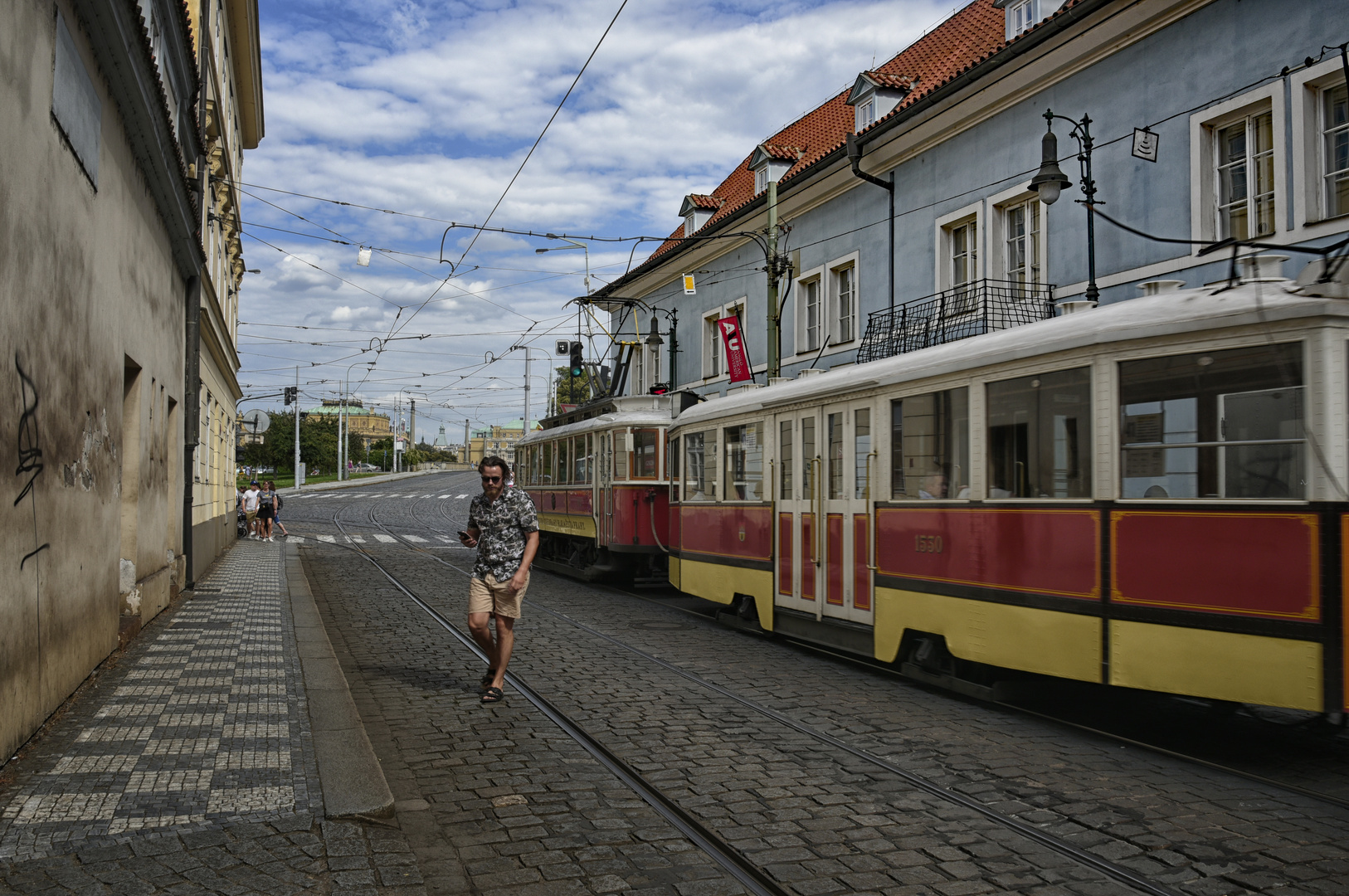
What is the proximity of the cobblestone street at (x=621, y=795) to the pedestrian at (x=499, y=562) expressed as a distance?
0.44 metres

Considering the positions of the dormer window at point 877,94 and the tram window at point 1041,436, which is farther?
the dormer window at point 877,94

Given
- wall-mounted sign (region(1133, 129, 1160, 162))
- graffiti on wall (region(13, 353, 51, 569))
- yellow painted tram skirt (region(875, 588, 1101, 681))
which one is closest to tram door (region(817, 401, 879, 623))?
yellow painted tram skirt (region(875, 588, 1101, 681))

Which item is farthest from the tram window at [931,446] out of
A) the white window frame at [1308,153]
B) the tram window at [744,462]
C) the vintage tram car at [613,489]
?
the vintage tram car at [613,489]

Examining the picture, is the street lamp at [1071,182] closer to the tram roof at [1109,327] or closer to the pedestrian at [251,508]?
the tram roof at [1109,327]

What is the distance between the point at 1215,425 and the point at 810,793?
10.0ft

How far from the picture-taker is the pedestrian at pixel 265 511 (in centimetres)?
3052

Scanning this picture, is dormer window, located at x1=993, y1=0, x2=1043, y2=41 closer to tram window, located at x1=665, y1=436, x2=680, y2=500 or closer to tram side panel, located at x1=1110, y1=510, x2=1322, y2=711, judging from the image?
tram window, located at x1=665, y1=436, x2=680, y2=500

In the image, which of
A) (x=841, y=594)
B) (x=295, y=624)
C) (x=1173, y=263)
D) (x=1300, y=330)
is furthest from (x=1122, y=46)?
(x=295, y=624)

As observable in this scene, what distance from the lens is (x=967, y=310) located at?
1532 cm

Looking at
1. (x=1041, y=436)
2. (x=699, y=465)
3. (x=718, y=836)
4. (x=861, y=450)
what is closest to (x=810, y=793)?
(x=718, y=836)

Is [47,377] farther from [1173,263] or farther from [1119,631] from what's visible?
[1173,263]

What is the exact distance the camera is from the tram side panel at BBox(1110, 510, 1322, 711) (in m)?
5.70

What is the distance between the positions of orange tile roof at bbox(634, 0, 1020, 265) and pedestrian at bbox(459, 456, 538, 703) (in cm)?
1134

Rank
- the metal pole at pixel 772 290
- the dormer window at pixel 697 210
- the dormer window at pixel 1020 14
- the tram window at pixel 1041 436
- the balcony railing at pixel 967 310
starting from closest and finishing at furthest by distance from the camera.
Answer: the tram window at pixel 1041 436, the balcony railing at pixel 967 310, the dormer window at pixel 1020 14, the metal pole at pixel 772 290, the dormer window at pixel 697 210
